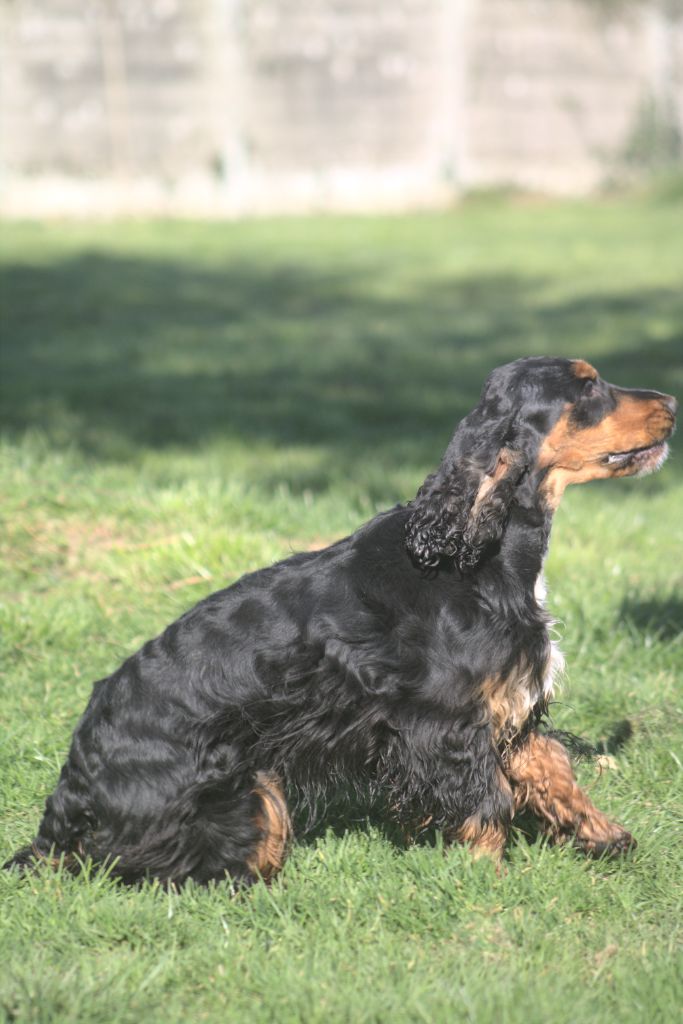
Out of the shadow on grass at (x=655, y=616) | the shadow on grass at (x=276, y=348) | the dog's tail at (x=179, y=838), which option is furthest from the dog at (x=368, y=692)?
the shadow on grass at (x=276, y=348)

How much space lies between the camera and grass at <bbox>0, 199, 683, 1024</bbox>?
310 cm

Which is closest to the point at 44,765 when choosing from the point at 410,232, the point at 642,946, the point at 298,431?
the point at 642,946

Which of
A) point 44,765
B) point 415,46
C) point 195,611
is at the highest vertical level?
point 415,46

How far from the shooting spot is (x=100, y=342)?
11.2 meters

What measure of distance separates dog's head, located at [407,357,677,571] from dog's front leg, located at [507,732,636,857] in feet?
2.33

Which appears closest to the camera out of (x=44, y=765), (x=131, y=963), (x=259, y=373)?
(x=131, y=963)

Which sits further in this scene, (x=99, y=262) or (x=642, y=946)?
(x=99, y=262)

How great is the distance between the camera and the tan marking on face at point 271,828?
11.7ft

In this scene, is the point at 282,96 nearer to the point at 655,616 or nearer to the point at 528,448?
the point at 655,616

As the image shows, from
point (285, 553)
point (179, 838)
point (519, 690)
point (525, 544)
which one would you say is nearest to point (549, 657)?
point (519, 690)

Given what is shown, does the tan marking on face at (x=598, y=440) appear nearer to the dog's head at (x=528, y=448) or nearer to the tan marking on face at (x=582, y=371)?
the dog's head at (x=528, y=448)

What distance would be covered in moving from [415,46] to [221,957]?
60.3ft

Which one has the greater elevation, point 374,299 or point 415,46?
point 415,46

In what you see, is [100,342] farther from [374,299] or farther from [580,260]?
[580,260]
